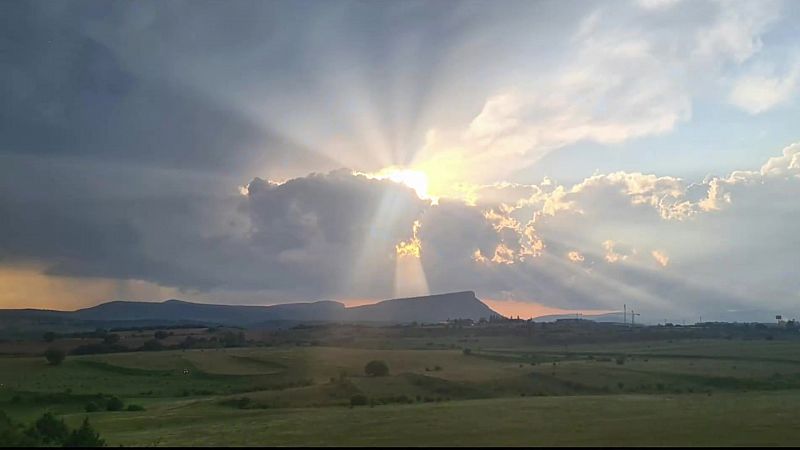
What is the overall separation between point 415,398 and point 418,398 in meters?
0.57

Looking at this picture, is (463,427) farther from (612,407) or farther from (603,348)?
(603,348)

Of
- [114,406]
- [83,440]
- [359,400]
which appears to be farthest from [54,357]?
[83,440]

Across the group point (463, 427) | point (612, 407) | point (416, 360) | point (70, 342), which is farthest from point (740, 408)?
point (70, 342)

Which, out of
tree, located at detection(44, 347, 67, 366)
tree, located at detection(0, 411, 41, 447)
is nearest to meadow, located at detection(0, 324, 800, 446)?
tree, located at detection(44, 347, 67, 366)

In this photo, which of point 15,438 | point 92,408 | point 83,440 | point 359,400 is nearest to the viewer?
point 15,438

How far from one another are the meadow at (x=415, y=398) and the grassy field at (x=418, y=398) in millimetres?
157

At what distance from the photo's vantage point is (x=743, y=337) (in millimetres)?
187125

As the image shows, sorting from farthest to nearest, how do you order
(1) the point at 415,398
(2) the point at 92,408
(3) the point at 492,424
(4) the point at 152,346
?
(4) the point at 152,346
(1) the point at 415,398
(2) the point at 92,408
(3) the point at 492,424

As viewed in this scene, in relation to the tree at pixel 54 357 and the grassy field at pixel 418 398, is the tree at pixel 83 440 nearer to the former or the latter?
the grassy field at pixel 418 398

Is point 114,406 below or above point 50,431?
below

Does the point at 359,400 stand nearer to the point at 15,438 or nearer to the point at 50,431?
the point at 50,431

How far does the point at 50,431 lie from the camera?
4012cm

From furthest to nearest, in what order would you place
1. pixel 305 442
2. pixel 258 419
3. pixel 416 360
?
pixel 416 360 → pixel 258 419 → pixel 305 442

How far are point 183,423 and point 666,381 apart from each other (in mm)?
53620
